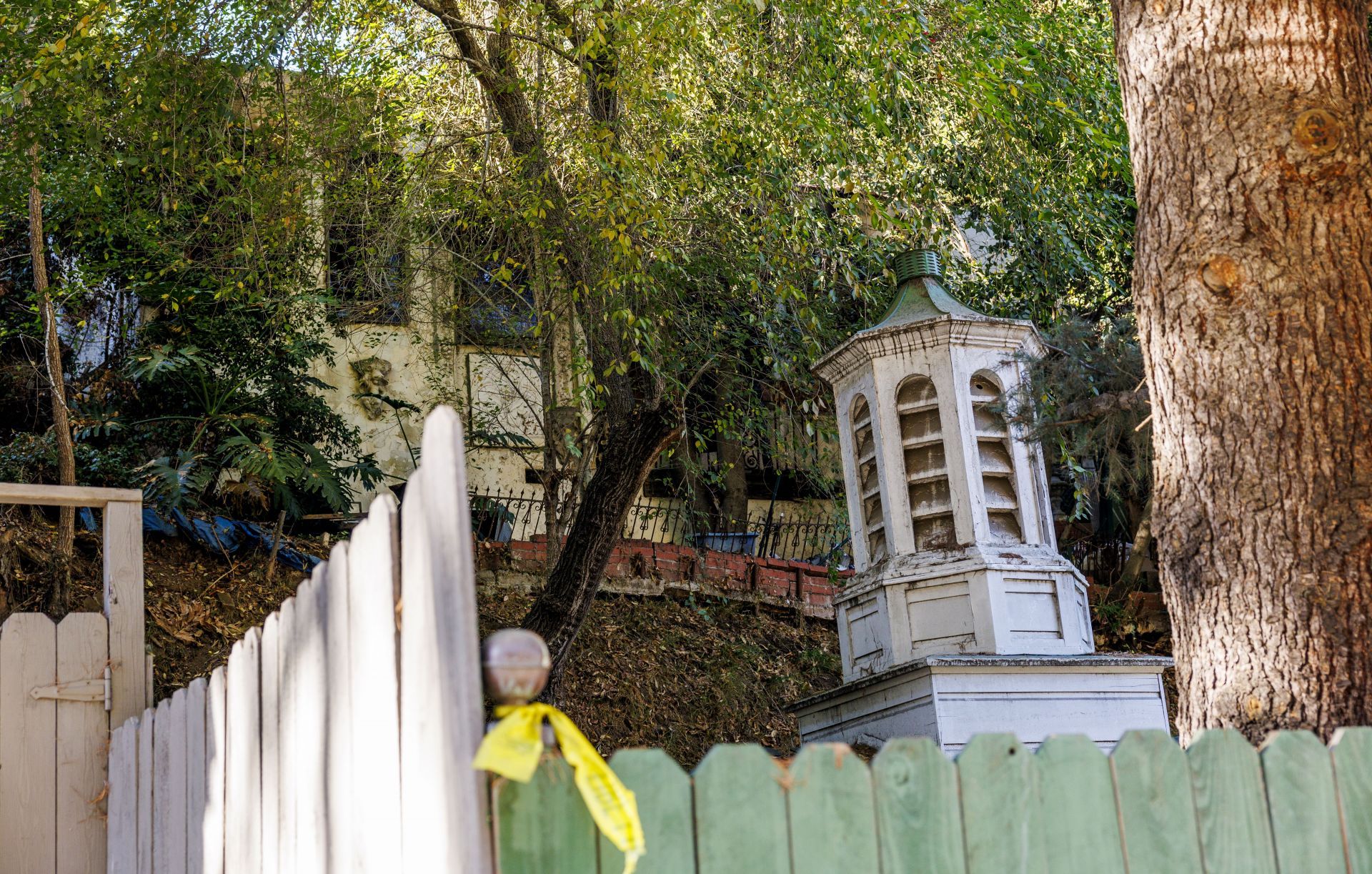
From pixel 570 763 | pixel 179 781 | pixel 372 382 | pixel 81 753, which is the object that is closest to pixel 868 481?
A: pixel 81 753

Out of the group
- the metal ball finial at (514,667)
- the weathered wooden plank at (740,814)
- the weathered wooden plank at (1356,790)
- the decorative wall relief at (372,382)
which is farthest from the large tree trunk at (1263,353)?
the decorative wall relief at (372,382)

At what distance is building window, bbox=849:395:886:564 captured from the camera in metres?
7.38

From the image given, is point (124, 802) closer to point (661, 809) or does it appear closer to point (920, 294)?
point (661, 809)

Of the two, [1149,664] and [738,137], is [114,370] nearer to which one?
[738,137]

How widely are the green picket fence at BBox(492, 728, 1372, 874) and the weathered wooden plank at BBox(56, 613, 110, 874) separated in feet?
10.1

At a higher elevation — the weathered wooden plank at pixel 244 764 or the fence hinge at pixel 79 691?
the fence hinge at pixel 79 691

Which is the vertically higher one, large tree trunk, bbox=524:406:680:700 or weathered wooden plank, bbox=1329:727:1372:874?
large tree trunk, bbox=524:406:680:700

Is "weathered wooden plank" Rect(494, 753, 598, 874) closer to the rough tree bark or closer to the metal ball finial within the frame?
the metal ball finial

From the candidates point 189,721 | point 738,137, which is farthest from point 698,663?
point 189,721

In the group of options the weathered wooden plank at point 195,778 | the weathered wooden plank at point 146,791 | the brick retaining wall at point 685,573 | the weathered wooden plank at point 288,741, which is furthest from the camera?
the brick retaining wall at point 685,573

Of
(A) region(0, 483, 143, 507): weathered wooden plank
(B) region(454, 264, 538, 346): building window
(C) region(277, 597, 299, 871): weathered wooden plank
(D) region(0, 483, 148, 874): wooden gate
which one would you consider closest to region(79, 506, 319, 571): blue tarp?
(B) region(454, 264, 538, 346): building window

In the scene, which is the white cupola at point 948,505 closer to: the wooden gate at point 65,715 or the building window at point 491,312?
the wooden gate at point 65,715

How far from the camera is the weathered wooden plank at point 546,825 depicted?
1.78 metres

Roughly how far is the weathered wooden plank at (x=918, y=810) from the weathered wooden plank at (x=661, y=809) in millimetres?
345
